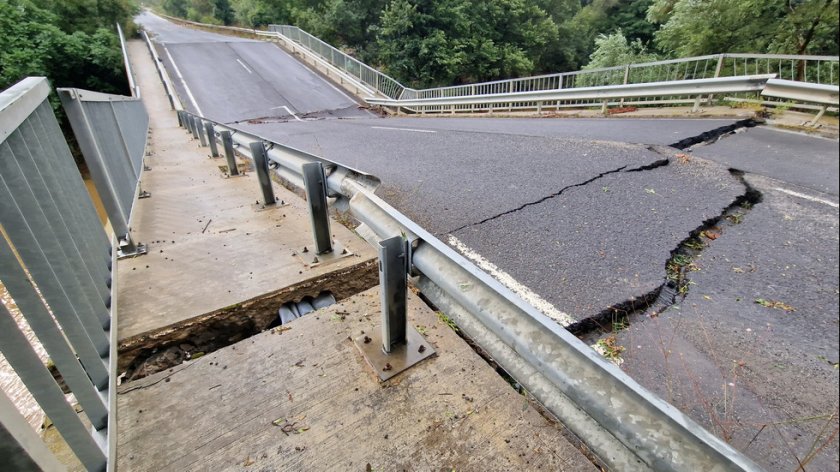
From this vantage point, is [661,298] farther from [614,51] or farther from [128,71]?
[128,71]

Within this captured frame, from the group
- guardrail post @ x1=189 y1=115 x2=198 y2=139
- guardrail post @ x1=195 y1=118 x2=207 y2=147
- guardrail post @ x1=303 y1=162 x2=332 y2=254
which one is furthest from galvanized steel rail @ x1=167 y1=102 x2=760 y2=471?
guardrail post @ x1=189 y1=115 x2=198 y2=139

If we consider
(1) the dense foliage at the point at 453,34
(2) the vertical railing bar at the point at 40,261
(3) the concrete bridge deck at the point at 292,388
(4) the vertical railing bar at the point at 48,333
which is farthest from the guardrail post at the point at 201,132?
(1) the dense foliage at the point at 453,34

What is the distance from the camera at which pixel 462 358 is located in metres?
2.14

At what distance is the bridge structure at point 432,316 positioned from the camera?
1.11m

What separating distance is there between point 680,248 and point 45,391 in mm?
3962

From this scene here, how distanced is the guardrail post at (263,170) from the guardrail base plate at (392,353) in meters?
2.47

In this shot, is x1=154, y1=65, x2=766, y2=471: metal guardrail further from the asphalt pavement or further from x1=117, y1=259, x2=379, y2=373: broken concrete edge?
x1=117, y1=259, x2=379, y2=373: broken concrete edge

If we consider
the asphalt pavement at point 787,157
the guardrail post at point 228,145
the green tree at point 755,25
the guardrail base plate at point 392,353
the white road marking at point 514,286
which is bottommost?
the white road marking at point 514,286

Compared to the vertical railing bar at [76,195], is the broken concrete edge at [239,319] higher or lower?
lower

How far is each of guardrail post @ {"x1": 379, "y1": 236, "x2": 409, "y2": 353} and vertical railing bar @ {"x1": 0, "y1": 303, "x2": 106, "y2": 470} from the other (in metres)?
1.25

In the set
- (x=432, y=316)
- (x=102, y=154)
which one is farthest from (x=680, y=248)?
(x=102, y=154)

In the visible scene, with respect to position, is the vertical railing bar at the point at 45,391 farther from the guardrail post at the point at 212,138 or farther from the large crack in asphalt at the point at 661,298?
the guardrail post at the point at 212,138

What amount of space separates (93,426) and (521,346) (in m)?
1.87

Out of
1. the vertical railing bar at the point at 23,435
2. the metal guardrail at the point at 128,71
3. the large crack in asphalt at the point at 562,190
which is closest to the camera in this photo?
the vertical railing bar at the point at 23,435
